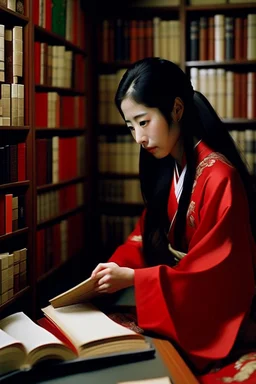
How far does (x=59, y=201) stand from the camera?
3.31 meters

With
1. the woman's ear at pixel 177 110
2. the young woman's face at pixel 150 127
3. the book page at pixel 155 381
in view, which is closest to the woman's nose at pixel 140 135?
the young woman's face at pixel 150 127

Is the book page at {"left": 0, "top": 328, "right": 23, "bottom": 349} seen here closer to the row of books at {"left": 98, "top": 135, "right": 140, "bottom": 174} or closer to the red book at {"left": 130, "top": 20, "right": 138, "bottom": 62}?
the row of books at {"left": 98, "top": 135, "right": 140, "bottom": 174}

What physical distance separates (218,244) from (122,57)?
2421mm

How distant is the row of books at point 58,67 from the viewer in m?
2.84

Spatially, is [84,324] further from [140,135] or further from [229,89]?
[229,89]

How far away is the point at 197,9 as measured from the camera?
3.53m

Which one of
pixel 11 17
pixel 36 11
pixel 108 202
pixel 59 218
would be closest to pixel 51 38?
pixel 36 11

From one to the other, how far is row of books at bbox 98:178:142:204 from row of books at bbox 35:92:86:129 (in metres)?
0.48

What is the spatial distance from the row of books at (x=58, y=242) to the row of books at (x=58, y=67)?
0.87m

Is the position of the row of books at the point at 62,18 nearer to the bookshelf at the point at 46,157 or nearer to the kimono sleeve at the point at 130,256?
the bookshelf at the point at 46,157

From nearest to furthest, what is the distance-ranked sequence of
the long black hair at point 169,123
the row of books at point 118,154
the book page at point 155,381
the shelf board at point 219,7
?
the book page at point 155,381, the long black hair at point 169,123, the shelf board at point 219,7, the row of books at point 118,154

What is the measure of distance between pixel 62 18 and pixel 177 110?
1.69 meters

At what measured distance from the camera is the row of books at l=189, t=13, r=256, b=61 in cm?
351

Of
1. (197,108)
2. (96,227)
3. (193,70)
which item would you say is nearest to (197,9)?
(193,70)
